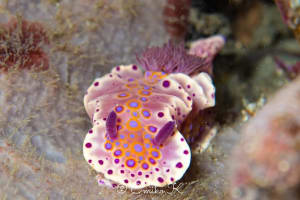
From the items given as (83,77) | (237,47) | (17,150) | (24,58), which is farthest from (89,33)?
(237,47)

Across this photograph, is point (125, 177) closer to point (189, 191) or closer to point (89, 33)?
point (189, 191)

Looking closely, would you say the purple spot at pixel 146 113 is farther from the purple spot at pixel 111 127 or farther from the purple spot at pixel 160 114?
the purple spot at pixel 111 127

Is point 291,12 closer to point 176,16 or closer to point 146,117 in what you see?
point 176,16

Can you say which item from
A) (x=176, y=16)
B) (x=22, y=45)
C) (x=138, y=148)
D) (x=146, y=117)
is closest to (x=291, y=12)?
(x=176, y=16)

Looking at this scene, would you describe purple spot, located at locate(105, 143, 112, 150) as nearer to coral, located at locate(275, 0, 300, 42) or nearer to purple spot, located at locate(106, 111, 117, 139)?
purple spot, located at locate(106, 111, 117, 139)

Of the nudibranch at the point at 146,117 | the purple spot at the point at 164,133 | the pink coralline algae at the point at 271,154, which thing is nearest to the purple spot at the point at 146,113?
the nudibranch at the point at 146,117
